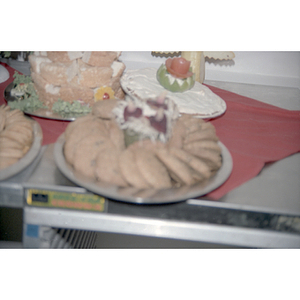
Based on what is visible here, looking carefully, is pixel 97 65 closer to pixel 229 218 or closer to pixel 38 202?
pixel 38 202

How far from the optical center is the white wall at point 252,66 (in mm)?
2402

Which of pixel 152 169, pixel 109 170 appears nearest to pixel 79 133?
pixel 109 170

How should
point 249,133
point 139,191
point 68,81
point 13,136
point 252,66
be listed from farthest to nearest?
1. point 252,66
2. point 249,133
3. point 68,81
4. point 13,136
5. point 139,191

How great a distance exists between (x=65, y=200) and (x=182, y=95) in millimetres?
929

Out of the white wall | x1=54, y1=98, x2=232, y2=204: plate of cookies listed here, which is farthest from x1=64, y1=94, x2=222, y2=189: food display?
the white wall

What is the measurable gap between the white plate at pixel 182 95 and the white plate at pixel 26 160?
563 millimetres

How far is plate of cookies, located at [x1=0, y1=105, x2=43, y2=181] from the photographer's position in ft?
3.82

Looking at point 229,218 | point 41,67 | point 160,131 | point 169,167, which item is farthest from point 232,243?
point 41,67

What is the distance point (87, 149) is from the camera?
1.13m

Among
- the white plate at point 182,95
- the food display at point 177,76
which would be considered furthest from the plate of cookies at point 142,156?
the food display at point 177,76

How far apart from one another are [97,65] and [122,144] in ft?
2.03

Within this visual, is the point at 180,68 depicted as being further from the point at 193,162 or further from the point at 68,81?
the point at 193,162

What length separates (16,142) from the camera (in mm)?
1252

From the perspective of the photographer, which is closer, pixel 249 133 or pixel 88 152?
pixel 88 152
